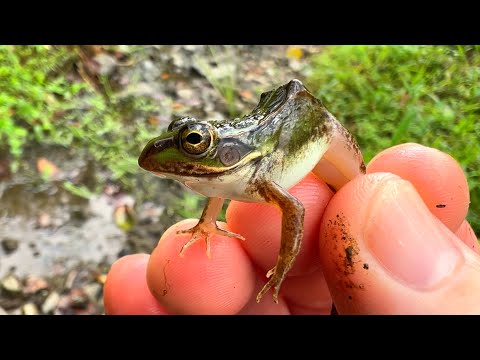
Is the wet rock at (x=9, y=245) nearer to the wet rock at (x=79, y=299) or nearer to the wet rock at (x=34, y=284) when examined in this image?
the wet rock at (x=34, y=284)

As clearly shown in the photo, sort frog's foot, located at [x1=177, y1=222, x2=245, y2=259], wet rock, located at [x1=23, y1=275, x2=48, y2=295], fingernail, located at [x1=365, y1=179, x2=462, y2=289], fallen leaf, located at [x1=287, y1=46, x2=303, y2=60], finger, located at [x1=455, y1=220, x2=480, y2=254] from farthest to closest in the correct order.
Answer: fallen leaf, located at [x1=287, y1=46, x2=303, y2=60] < wet rock, located at [x1=23, y1=275, x2=48, y2=295] < finger, located at [x1=455, y1=220, x2=480, y2=254] < frog's foot, located at [x1=177, y1=222, x2=245, y2=259] < fingernail, located at [x1=365, y1=179, x2=462, y2=289]

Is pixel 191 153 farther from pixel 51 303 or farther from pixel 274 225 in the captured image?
pixel 51 303

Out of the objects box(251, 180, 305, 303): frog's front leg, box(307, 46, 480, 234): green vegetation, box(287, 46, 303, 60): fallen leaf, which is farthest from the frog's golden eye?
box(287, 46, 303, 60): fallen leaf

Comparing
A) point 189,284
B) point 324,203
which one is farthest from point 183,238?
point 324,203

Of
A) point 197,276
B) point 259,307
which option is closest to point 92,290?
point 259,307

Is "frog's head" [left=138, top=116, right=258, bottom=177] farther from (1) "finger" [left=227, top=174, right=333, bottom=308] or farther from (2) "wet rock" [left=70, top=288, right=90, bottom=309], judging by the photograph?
(2) "wet rock" [left=70, top=288, right=90, bottom=309]

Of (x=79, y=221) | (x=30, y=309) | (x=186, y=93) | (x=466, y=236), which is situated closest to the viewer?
(x=466, y=236)
